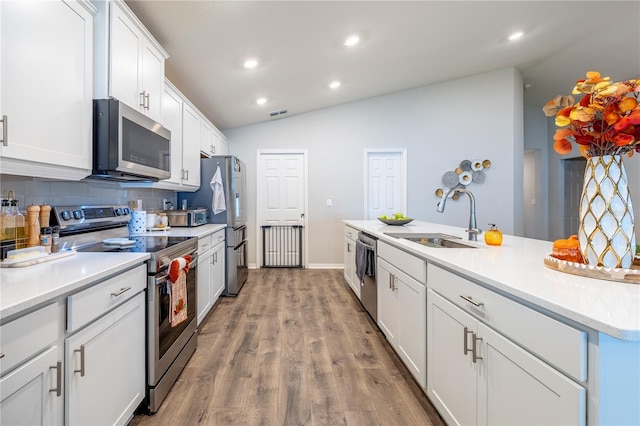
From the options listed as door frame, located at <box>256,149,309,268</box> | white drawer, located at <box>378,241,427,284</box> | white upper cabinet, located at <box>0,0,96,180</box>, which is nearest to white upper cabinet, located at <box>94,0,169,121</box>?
white upper cabinet, located at <box>0,0,96,180</box>

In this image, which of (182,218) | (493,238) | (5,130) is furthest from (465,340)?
(182,218)

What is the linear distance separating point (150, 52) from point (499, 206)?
16.1 ft

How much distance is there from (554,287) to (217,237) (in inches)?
113

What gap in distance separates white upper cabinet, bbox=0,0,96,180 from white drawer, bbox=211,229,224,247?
1453 millimetres

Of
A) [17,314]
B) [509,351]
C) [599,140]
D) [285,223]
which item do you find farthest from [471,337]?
[285,223]

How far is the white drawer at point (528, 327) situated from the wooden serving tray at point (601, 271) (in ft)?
0.96

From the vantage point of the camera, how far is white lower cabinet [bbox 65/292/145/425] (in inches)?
40.1

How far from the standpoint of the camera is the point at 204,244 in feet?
8.56

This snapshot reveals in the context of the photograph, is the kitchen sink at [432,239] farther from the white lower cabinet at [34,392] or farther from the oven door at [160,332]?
the white lower cabinet at [34,392]

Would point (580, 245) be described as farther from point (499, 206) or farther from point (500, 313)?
point (499, 206)

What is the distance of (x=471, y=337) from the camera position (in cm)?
113

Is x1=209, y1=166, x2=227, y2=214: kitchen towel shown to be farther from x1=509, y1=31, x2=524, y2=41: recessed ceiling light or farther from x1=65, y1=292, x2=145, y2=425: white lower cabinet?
x1=509, y1=31, x2=524, y2=41: recessed ceiling light

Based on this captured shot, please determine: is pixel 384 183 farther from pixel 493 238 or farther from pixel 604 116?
pixel 604 116

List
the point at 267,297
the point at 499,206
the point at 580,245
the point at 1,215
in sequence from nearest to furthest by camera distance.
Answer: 1. the point at 580,245
2. the point at 1,215
3. the point at 267,297
4. the point at 499,206
